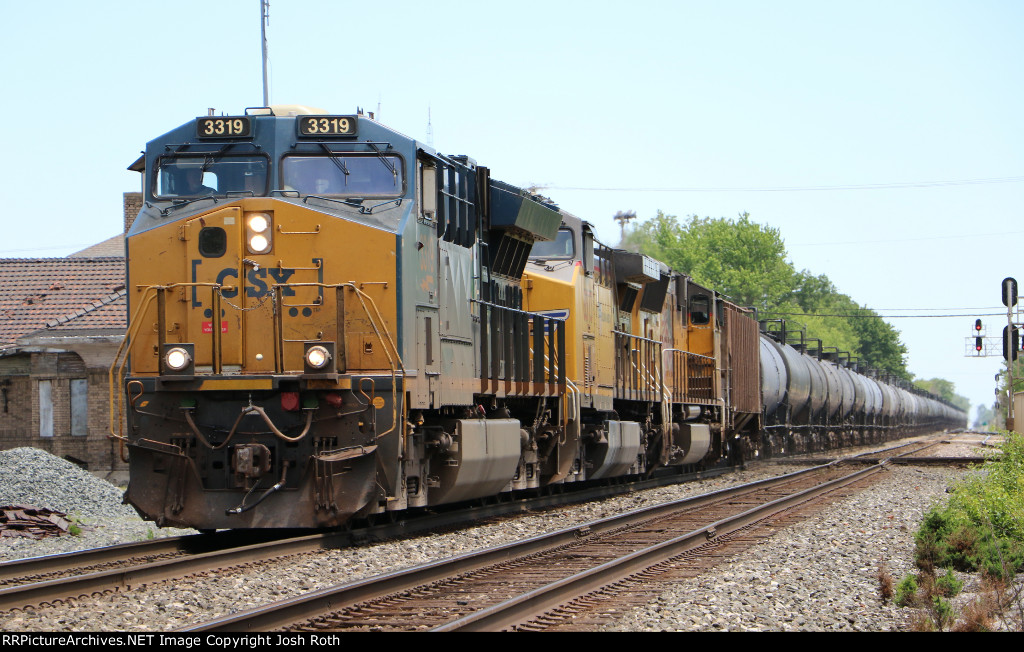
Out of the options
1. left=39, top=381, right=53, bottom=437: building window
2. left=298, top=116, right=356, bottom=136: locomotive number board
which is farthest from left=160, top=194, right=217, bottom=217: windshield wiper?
left=39, top=381, right=53, bottom=437: building window

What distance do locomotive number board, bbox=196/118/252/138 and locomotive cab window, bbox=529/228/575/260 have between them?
228 inches

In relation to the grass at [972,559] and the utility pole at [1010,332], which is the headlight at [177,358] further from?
the utility pole at [1010,332]

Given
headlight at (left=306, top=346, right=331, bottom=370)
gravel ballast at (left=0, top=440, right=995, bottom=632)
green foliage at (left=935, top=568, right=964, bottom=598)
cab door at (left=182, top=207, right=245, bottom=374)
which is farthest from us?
cab door at (left=182, top=207, right=245, bottom=374)

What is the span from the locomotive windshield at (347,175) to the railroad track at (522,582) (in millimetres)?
3546

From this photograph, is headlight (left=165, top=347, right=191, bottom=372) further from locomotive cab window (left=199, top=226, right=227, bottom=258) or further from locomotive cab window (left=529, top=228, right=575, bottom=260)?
locomotive cab window (left=529, top=228, right=575, bottom=260)

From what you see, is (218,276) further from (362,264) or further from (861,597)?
(861,597)

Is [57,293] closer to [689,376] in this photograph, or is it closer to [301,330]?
[689,376]

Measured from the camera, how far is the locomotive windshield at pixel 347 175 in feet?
33.9

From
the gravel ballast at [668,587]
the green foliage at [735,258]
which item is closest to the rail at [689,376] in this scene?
the gravel ballast at [668,587]

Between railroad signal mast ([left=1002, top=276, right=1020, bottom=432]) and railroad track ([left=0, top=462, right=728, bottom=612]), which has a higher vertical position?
railroad signal mast ([left=1002, top=276, right=1020, bottom=432])

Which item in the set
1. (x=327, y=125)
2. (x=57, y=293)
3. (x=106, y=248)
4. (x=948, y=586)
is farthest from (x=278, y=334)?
(x=106, y=248)

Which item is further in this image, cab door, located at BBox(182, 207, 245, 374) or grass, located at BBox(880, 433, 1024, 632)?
cab door, located at BBox(182, 207, 245, 374)

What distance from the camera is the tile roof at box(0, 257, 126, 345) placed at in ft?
77.6

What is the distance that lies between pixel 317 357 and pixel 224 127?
249 centimetres
